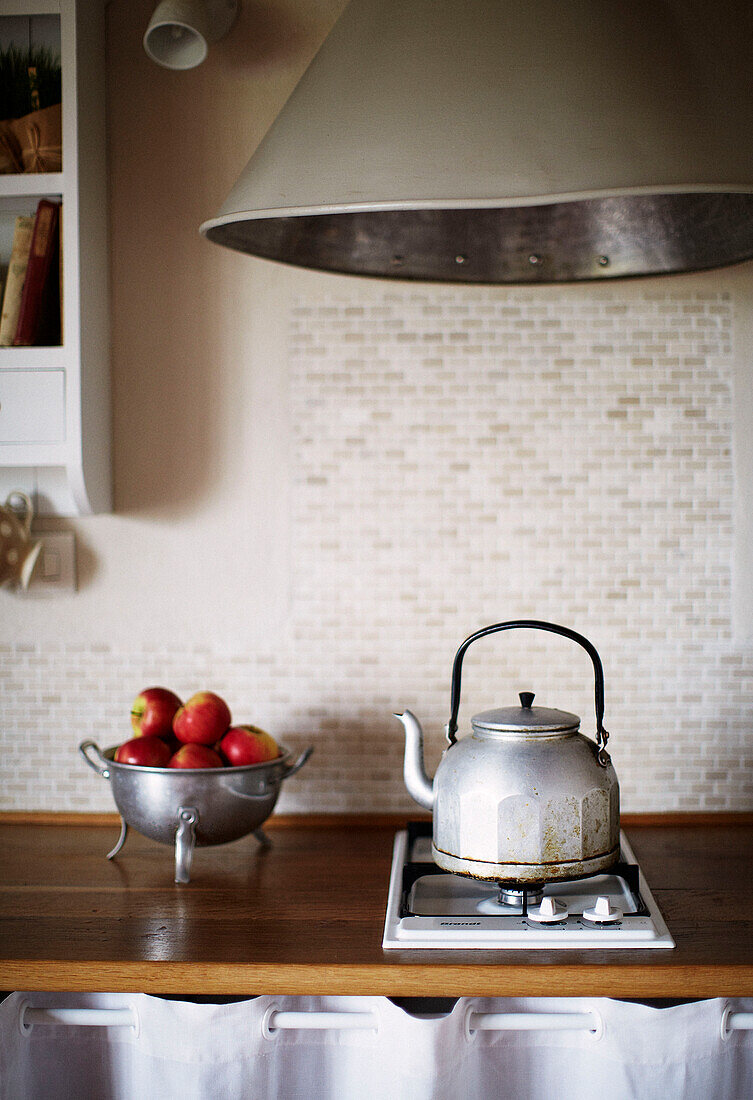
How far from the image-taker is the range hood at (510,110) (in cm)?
95

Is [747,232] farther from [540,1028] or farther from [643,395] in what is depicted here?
[540,1028]

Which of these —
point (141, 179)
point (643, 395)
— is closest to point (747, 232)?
point (643, 395)

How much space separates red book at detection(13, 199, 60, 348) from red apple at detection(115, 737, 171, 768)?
688 mm

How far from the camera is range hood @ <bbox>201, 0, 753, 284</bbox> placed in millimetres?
946

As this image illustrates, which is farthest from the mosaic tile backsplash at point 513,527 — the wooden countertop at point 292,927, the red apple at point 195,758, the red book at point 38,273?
the red book at point 38,273

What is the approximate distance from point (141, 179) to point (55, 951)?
134cm

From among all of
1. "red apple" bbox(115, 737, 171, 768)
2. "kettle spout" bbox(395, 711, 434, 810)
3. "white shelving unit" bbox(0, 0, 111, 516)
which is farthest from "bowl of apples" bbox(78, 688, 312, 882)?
"white shelving unit" bbox(0, 0, 111, 516)

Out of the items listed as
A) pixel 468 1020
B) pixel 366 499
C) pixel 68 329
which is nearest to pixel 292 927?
pixel 468 1020

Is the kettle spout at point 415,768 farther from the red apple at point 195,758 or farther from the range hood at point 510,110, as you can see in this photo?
the range hood at point 510,110

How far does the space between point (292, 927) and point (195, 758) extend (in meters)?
0.31

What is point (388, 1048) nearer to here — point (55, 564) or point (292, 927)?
point (292, 927)

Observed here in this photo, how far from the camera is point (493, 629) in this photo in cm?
132

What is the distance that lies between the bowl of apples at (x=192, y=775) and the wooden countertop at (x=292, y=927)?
3.1 inches

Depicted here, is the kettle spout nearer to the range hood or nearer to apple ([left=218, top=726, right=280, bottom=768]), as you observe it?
apple ([left=218, top=726, right=280, bottom=768])
